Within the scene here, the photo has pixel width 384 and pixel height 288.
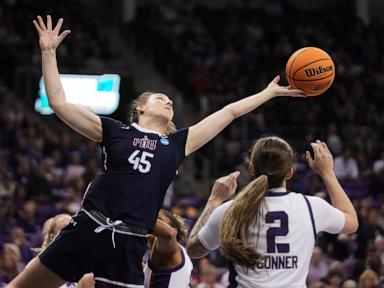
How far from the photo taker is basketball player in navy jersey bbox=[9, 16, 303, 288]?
4645 mm

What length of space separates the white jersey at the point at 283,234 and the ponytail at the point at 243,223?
49 millimetres

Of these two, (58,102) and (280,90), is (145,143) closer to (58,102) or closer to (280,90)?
(58,102)

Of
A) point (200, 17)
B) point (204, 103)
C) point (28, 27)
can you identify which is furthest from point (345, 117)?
point (28, 27)

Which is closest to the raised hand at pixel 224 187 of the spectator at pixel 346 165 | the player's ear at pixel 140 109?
the player's ear at pixel 140 109

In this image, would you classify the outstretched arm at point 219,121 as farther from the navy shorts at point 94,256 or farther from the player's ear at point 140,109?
the navy shorts at point 94,256

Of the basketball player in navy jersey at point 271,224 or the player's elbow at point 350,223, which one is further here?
the player's elbow at point 350,223

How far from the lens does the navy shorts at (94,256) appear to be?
4.63 metres

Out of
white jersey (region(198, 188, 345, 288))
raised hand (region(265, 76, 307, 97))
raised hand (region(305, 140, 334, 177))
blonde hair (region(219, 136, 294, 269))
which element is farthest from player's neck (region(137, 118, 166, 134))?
raised hand (region(305, 140, 334, 177))

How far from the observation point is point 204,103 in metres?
18.3

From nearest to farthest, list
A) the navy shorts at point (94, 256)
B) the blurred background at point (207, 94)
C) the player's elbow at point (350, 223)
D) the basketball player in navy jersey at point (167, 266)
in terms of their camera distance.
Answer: the player's elbow at point (350, 223) < the navy shorts at point (94, 256) < the basketball player in navy jersey at point (167, 266) < the blurred background at point (207, 94)

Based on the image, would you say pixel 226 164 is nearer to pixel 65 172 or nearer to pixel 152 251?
pixel 65 172

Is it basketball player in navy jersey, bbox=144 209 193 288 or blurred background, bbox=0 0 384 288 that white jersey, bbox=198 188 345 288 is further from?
blurred background, bbox=0 0 384 288

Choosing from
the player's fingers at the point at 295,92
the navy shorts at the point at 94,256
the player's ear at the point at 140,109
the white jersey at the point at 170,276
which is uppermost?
the player's fingers at the point at 295,92

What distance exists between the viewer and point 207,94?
19547 mm
